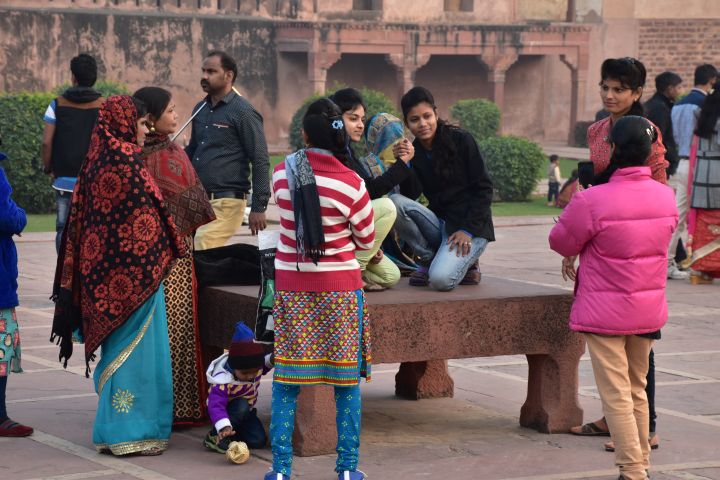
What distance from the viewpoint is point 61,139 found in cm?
1024

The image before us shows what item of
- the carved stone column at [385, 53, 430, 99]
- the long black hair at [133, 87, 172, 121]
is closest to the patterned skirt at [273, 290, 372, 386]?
the long black hair at [133, 87, 172, 121]

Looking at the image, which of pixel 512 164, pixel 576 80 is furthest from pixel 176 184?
pixel 576 80

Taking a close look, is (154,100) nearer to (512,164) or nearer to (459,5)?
(512,164)

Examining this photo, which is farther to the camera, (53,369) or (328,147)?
(53,369)

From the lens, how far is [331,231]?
5.67m

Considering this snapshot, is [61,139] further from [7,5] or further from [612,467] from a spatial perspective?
[7,5]

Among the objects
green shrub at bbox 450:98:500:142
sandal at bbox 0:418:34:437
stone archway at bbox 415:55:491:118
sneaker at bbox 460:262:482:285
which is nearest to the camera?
sandal at bbox 0:418:34:437

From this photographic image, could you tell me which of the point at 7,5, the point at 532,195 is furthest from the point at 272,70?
the point at 532,195

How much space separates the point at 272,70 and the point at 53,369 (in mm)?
23684

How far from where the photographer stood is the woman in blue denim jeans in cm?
686

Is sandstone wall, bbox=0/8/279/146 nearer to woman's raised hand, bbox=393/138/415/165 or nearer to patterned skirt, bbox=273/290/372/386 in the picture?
woman's raised hand, bbox=393/138/415/165

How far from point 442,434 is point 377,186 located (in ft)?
4.01

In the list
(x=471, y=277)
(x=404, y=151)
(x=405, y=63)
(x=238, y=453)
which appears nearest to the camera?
(x=238, y=453)

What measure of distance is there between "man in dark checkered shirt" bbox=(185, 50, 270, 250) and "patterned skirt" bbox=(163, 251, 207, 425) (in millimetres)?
1222
